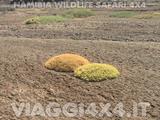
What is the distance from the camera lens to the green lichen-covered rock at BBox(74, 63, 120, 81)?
40.2 feet

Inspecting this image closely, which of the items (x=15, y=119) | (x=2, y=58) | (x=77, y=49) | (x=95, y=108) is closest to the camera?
(x=15, y=119)

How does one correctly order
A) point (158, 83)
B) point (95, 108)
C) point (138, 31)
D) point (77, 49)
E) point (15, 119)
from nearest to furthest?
point (15, 119)
point (95, 108)
point (158, 83)
point (77, 49)
point (138, 31)

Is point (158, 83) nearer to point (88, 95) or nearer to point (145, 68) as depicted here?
point (145, 68)

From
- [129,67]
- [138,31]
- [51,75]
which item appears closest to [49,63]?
[51,75]

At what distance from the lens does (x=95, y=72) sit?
12352 millimetres

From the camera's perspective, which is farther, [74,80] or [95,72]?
[95,72]

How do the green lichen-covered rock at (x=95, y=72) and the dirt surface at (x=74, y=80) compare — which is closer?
the dirt surface at (x=74, y=80)

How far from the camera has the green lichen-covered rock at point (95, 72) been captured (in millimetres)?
12266

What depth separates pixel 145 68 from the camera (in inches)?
534

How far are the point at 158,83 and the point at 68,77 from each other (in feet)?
8.08

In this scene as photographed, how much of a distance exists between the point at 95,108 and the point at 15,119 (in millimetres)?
1992

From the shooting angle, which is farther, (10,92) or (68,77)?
(68,77)

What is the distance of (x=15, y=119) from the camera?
34.2ft

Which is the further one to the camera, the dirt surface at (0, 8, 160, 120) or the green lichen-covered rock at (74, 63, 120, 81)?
the green lichen-covered rock at (74, 63, 120, 81)
